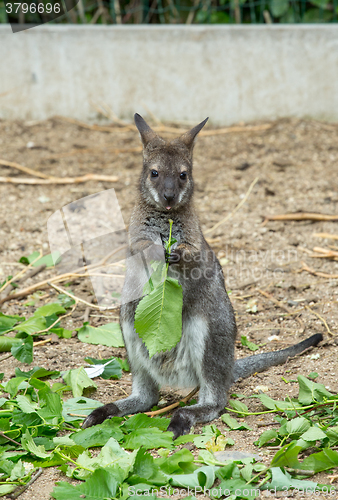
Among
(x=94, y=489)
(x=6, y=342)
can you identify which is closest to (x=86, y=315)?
(x=6, y=342)

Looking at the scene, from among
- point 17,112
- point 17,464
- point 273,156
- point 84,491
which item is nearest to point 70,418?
point 17,464

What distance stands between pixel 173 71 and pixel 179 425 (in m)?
5.21

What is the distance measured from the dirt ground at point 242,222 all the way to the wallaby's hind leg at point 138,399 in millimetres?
164

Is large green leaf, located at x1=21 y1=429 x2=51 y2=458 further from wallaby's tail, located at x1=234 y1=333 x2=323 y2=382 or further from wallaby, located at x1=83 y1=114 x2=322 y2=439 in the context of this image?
wallaby's tail, located at x1=234 y1=333 x2=323 y2=382

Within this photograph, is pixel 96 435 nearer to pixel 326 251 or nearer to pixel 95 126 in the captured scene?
pixel 326 251

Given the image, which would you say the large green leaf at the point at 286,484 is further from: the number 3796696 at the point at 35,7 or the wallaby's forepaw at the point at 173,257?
the number 3796696 at the point at 35,7

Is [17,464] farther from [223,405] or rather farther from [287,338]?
[287,338]

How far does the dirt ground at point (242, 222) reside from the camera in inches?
129

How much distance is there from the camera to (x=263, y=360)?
3193 mm

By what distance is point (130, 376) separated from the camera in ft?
11.0

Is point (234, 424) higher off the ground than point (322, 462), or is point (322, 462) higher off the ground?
point (322, 462)

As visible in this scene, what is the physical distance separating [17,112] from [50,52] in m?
0.86

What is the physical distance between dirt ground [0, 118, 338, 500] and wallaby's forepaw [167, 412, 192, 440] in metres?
0.21

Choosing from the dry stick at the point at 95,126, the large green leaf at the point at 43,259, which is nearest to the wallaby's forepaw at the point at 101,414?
the large green leaf at the point at 43,259
